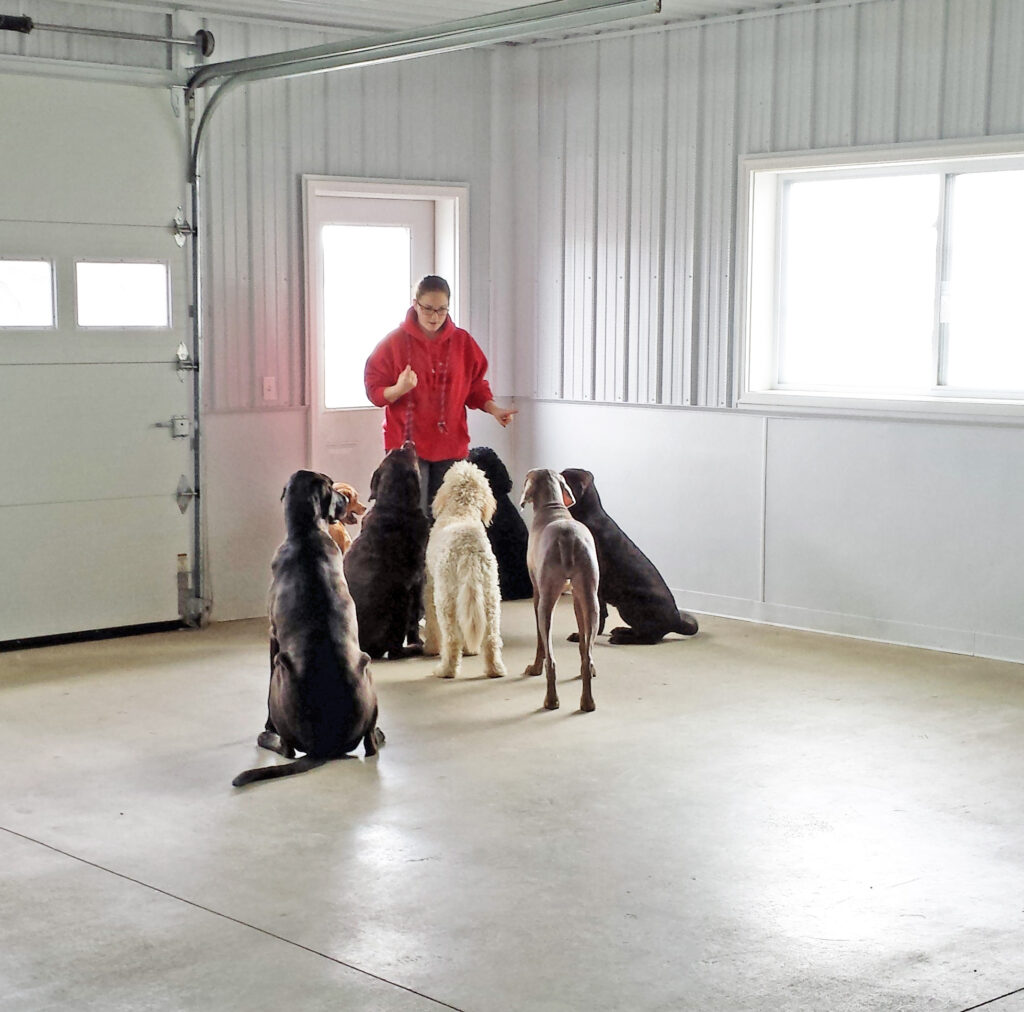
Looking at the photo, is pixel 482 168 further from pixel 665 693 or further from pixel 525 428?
pixel 665 693

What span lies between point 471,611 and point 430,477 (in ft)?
4.32

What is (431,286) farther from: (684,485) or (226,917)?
(226,917)

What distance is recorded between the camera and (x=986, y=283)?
684 cm

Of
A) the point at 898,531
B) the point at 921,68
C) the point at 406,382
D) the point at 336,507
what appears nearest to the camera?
the point at 336,507

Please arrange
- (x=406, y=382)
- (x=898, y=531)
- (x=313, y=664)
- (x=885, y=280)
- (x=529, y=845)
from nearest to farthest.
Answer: (x=529, y=845) → (x=313, y=664) → (x=898, y=531) → (x=406, y=382) → (x=885, y=280)

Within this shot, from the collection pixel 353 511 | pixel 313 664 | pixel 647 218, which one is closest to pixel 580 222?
pixel 647 218

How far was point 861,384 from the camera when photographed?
7355 mm

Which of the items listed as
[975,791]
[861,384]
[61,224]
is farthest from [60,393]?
[975,791]

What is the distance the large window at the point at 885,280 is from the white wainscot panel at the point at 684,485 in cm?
33

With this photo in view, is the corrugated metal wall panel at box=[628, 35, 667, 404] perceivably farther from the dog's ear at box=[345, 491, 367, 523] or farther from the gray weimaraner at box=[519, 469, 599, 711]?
the gray weimaraner at box=[519, 469, 599, 711]

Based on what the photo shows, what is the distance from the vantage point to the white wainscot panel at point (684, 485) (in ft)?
25.0

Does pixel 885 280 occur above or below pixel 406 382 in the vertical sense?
above

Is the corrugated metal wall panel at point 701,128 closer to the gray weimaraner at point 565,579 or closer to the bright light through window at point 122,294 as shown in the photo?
the gray weimaraner at point 565,579

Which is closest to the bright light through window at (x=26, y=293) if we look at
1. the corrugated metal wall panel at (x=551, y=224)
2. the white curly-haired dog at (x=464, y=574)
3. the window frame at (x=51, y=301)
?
the window frame at (x=51, y=301)
